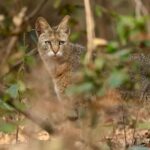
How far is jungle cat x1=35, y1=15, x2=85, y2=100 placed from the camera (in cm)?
793

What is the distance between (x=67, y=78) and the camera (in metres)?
8.25

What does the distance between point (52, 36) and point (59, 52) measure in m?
0.19

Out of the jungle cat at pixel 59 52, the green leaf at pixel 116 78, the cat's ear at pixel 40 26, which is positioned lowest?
the jungle cat at pixel 59 52

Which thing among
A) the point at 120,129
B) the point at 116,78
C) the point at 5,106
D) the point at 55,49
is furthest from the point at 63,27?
the point at 116,78

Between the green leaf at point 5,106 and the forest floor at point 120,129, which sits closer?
the green leaf at point 5,106

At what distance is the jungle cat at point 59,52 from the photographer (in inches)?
312

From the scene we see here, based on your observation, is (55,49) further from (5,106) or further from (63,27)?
(5,106)

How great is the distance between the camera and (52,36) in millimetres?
7965

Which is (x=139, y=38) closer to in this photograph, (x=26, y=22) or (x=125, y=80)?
(x=125, y=80)

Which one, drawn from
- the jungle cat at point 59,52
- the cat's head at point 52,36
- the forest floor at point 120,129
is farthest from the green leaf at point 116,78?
the cat's head at point 52,36

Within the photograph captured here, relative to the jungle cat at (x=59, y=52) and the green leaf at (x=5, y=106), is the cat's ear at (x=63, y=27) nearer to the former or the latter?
the jungle cat at (x=59, y=52)

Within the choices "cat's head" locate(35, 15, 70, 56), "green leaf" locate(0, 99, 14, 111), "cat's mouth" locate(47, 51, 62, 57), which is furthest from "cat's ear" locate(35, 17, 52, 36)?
"green leaf" locate(0, 99, 14, 111)

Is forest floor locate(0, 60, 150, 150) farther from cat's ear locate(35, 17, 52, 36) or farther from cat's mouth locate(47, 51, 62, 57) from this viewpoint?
cat's ear locate(35, 17, 52, 36)

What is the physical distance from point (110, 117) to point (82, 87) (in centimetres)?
447
